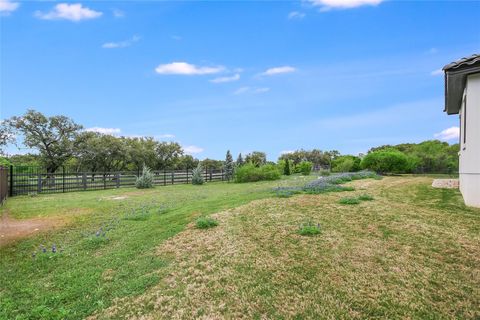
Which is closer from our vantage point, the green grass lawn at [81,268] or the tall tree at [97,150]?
the green grass lawn at [81,268]

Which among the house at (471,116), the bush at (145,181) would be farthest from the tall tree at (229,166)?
the house at (471,116)

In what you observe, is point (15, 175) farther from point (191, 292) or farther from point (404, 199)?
point (404, 199)

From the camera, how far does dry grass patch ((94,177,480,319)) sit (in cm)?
282

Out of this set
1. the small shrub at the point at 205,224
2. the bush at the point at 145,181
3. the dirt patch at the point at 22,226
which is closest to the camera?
the small shrub at the point at 205,224

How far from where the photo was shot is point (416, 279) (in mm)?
3250

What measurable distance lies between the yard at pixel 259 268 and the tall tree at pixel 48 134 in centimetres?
2361

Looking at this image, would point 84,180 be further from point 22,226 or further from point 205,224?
point 205,224

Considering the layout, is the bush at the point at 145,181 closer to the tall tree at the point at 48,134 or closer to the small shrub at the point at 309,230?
the tall tree at the point at 48,134

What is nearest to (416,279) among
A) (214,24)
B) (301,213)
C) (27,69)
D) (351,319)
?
(351,319)

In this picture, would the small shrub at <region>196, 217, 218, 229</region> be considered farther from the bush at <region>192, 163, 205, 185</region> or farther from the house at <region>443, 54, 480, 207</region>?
the bush at <region>192, 163, 205, 185</region>

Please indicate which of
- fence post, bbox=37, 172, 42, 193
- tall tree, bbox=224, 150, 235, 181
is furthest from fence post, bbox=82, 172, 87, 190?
tall tree, bbox=224, 150, 235, 181

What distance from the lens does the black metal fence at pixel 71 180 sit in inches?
637

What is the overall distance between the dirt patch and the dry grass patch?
160 inches

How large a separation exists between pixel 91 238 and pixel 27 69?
10216 mm
